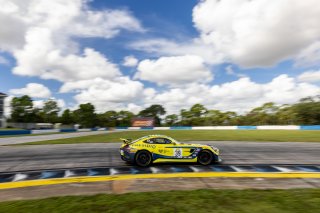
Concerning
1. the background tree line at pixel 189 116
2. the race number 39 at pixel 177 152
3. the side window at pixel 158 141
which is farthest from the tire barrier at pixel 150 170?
the background tree line at pixel 189 116

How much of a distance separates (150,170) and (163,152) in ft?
3.73

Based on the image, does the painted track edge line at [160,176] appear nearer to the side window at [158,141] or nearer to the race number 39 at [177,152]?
the race number 39 at [177,152]

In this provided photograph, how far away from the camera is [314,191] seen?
6.40 m

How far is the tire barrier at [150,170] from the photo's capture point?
29.4ft

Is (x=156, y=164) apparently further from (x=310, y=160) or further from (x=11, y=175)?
(x=310, y=160)

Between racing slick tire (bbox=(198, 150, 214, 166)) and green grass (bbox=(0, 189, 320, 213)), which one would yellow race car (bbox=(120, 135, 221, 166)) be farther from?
green grass (bbox=(0, 189, 320, 213))

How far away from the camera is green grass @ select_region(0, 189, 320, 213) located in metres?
5.14

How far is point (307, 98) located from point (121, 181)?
90.2 m

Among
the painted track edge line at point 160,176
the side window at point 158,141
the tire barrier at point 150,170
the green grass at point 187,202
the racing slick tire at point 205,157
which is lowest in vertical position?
the green grass at point 187,202

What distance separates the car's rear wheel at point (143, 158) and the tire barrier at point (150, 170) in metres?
0.29

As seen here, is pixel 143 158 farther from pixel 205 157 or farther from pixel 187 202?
pixel 187 202

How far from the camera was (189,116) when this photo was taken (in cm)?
12256

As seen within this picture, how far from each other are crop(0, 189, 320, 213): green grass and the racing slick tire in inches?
159

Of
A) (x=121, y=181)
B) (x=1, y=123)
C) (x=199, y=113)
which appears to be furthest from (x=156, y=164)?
(x=199, y=113)
